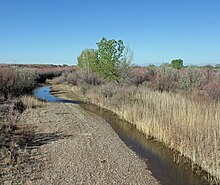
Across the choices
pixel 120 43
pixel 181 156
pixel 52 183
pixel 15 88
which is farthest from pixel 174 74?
pixel 52 183

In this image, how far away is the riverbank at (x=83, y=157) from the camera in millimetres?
6094

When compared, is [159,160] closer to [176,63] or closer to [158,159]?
[158,159]

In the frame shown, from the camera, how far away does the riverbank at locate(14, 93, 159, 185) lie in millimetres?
6094

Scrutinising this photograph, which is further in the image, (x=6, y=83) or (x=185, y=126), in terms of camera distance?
(x=6, y=83)

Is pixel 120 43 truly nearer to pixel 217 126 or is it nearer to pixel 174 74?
pixel 174 74

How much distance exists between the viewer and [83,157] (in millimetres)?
7383

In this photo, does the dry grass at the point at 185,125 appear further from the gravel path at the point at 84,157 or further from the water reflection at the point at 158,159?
the gravel path at the point at 84,157

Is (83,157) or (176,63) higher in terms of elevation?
(176,63)

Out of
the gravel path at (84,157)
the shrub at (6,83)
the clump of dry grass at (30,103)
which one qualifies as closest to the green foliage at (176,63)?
the clump of dry grass at (30,103)

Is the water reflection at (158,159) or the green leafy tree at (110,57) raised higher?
the green leafy tree at (110,57)

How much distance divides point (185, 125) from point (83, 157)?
152 inches

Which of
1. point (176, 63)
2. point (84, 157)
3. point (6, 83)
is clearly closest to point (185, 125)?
point (84, 157)

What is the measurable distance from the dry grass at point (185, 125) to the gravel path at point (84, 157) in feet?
5.35

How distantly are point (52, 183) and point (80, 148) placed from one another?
8.15 ft
